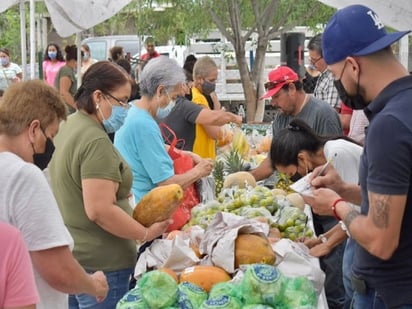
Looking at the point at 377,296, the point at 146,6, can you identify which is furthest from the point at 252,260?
the point at 146,6

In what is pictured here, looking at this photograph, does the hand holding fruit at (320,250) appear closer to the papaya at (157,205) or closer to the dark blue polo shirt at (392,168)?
the papaya at (157,205)

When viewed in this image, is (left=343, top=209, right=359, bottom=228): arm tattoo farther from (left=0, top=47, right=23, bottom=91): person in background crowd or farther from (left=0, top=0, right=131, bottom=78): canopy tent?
(left=0, top=47, right=23, bottom=91): person in background crowd

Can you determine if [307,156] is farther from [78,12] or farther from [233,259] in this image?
[78,12]

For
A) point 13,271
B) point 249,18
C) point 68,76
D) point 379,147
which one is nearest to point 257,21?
point 249,18

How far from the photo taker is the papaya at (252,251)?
3.38 metres

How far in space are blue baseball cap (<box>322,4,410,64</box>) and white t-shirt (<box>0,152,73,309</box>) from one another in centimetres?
108

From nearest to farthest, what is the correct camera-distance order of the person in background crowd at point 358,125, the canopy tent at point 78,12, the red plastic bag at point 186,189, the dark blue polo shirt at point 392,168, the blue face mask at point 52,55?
the dark blue polo shirt at point 392,168 → the red plastic bag at point 186,189 → the person in background crowd at point 358,125 → the canopy tent at point 78,12 → the blue face mask at point 52,55

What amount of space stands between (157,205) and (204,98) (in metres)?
3.61

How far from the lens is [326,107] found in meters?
5.20

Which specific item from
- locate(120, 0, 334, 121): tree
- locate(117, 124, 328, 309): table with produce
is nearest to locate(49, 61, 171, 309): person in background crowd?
locate(117, 124, 328, 309): table with produce

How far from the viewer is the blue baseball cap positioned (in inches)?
96.4

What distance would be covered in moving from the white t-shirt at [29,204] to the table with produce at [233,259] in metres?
0.63

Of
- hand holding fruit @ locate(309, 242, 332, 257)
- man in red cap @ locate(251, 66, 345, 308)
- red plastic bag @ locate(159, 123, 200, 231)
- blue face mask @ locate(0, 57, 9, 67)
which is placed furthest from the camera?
blue face mask @ locate(0, 57, 9, 67)

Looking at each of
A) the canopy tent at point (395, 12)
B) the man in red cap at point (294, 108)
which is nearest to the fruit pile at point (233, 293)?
the man in red cap at point (294, 108)
